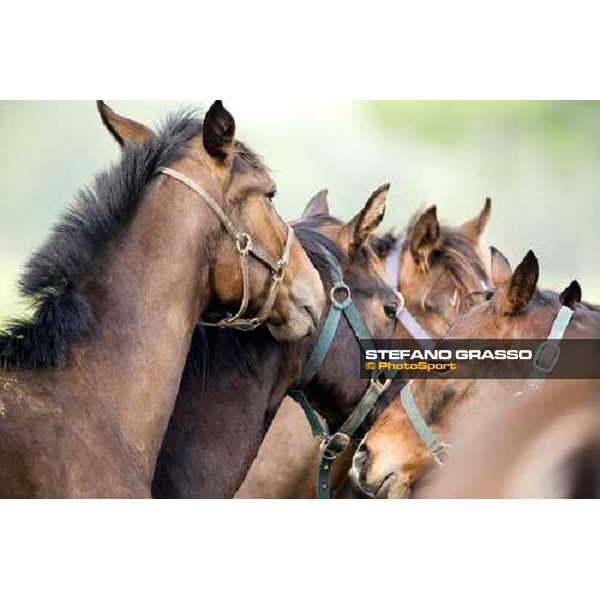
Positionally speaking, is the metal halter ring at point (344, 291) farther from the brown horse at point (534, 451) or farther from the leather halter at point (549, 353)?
the brown horse at point (534, 451)

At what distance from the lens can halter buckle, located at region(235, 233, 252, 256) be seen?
4.24 m

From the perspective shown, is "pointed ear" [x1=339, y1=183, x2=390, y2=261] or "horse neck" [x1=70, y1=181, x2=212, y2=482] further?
"pointed ear" [x1=339, y1=183, x2=390, y2=261]

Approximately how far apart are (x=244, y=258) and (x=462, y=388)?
0.96m

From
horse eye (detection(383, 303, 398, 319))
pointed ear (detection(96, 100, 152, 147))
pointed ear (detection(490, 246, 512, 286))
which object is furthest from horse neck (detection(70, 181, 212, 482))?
pointed ear (detection(490, 246, 512, 286))

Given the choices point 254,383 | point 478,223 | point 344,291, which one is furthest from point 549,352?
point 478,223

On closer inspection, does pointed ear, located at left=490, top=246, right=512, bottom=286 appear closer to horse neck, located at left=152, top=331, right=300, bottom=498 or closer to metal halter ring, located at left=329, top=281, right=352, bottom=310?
metal halter ring, located at left=329, top=281, right=352, bottom=310

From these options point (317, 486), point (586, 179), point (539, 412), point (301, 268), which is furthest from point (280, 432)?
point (539, 412)

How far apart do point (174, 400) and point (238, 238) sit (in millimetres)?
572

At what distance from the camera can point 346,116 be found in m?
5.00

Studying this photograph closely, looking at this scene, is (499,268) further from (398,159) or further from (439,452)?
(439,452)

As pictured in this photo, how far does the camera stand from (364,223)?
5.00m

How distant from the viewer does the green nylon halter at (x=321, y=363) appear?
4883 millimetres

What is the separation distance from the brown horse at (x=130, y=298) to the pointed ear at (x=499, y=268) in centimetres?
96

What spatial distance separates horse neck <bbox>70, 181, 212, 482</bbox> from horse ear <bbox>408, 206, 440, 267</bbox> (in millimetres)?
1537
